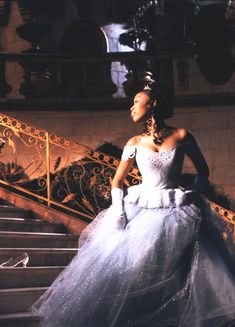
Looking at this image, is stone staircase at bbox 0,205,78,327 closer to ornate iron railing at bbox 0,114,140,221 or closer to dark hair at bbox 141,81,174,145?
ornate iron railing at bbox 0,114,140,221

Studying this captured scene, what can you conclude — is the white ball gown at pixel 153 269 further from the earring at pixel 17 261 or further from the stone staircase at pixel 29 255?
the earring at pixel 17 261

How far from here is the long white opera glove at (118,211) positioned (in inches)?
203

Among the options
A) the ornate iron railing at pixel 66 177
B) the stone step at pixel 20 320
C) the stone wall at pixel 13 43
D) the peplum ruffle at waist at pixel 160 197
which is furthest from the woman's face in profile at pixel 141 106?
the stone wall at pixel 13 43

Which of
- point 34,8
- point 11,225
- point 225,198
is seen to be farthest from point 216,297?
point 34,8

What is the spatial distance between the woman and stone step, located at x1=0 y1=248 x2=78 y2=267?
5.22ft

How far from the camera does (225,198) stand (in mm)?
12875

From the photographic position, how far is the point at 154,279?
4.92 meters

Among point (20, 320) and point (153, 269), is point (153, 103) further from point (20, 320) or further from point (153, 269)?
point (20, 320)

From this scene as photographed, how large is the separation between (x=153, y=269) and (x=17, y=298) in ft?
5.62

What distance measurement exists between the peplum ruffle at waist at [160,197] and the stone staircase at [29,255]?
139 centimetres

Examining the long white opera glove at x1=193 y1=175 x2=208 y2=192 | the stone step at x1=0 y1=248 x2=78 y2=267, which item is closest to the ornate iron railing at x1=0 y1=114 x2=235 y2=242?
the stone step at x1=0 y1=248 x2=78 y2=267

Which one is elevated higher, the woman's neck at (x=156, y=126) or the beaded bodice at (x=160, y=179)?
the woman's neck at (x=156, y=126)

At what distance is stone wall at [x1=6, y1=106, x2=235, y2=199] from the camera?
13.5 m

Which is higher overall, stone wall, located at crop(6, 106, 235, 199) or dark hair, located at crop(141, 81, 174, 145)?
dark hair, located at crop(141, 81, 174, 145)
